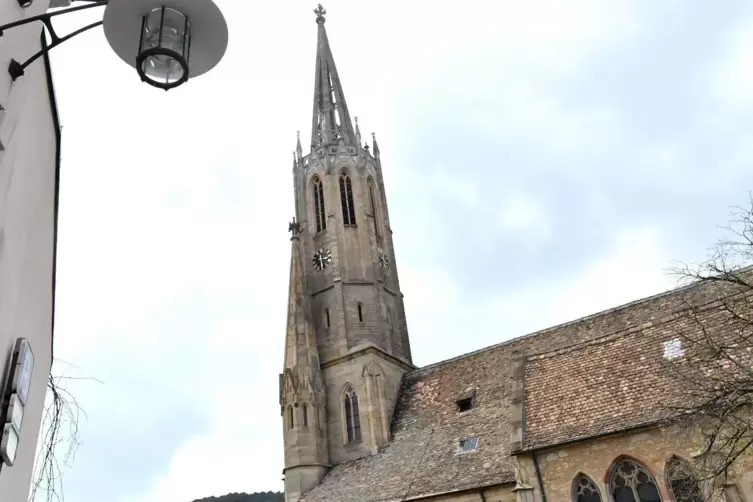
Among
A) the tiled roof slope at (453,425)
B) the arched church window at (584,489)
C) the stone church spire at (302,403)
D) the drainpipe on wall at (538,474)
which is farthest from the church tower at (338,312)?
the arched church window at (584,489)

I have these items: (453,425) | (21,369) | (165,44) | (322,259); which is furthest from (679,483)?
(322,259)

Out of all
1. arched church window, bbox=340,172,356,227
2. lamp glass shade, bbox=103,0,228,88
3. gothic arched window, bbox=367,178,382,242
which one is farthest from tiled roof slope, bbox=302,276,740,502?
lamp glass shade, bbox=103,0,228,88

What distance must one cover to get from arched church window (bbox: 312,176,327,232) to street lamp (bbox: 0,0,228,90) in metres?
30.6

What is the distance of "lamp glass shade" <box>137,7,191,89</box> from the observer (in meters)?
3.67

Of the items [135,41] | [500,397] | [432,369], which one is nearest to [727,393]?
[135,41]

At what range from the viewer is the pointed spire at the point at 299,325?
95.0ft

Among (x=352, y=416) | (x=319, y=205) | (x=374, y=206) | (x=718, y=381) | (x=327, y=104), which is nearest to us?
(x=718, y=381)

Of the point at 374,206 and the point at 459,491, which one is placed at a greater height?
the point at 374,206

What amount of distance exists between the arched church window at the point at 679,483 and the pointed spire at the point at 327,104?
91.0 feet

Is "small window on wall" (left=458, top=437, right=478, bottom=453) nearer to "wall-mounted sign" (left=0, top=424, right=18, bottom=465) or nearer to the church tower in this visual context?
the church tower

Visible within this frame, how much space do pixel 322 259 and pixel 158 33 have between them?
2964 cm

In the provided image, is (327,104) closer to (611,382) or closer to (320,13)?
(320,13)

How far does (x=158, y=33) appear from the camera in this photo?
3.71 m

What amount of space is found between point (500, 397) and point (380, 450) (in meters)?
5.63
